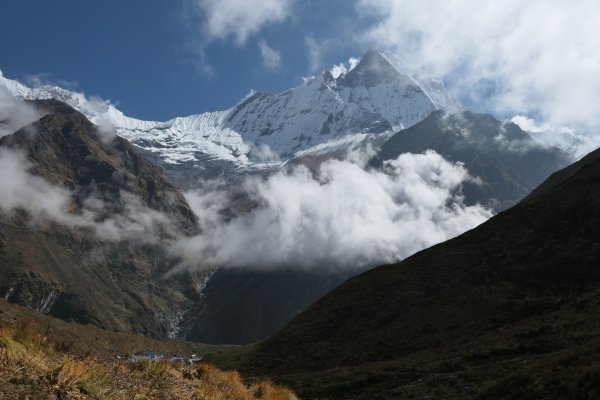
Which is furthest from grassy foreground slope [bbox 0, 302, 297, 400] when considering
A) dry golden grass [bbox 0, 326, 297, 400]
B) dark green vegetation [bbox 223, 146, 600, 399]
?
dark green vegetation [bbox 223, 146, 600, 399]

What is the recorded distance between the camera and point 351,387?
4475cm

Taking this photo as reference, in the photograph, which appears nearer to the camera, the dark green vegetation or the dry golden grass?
the dry golden grass

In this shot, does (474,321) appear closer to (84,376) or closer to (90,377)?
(90,377)

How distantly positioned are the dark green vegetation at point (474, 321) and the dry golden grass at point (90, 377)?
44.2 ft

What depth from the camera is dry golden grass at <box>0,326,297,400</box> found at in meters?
10.9

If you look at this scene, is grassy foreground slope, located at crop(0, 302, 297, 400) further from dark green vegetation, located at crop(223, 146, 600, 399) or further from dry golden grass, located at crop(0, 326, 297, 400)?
dark green vegetation, located at crop(223, 146, 600, 399)

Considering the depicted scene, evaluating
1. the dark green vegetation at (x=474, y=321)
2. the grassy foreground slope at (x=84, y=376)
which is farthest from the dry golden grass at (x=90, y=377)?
the dark green vegetation at (x=474, y=321)

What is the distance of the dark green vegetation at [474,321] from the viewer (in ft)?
111

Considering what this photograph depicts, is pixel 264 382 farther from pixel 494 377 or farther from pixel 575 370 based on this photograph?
pixel 494 377

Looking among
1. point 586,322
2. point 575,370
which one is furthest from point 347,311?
point 575,370

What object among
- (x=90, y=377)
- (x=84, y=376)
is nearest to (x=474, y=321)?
(x=90, y=377)

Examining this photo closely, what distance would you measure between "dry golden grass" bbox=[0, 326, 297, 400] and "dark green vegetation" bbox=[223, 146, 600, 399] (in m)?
13.5

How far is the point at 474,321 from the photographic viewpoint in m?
64.2

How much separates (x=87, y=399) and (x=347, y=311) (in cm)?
7672
